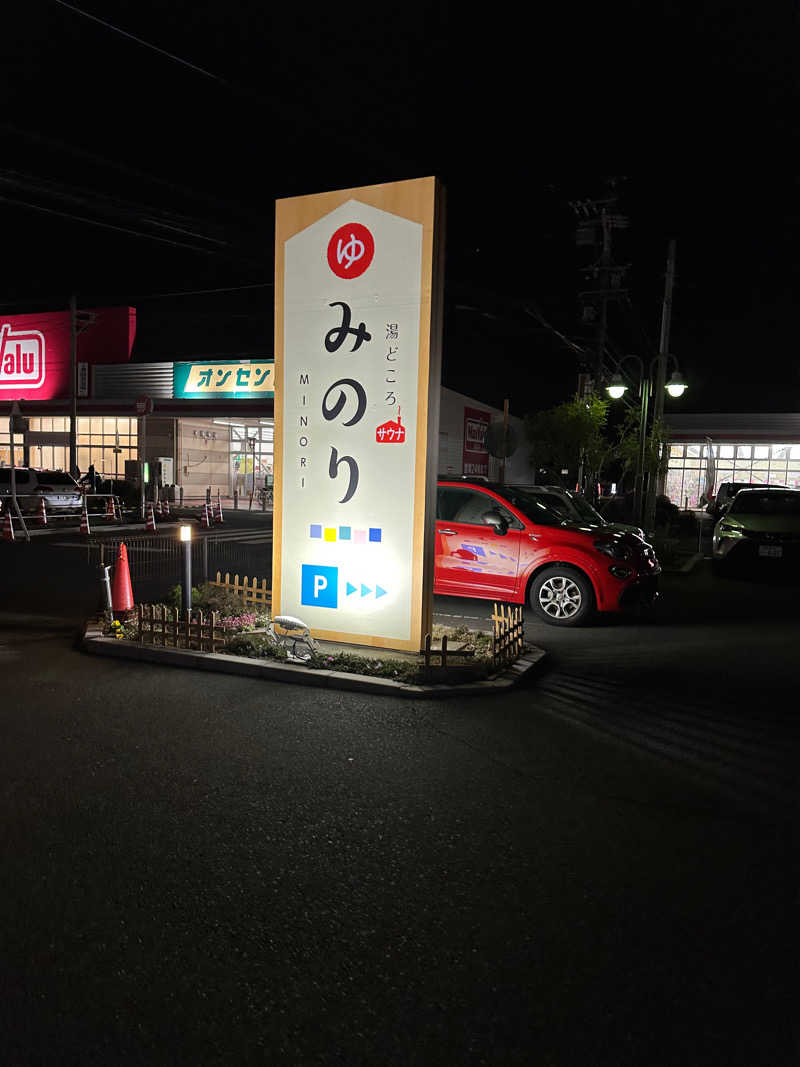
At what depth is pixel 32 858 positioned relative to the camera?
3.58 m

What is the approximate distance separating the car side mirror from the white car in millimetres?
16007

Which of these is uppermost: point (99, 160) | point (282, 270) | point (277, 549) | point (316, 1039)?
point (99, 160)

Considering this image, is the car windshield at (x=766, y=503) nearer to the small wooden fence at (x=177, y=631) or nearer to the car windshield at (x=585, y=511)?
the car windshield at (x=585, y=511)

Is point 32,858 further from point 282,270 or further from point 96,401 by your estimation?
point 96,401

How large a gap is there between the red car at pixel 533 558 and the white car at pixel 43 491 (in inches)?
605

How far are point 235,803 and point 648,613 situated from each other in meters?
7.80

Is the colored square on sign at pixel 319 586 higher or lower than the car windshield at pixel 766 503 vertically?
lower

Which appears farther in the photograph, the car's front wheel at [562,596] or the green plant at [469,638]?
the car's front wheel at [562,596]

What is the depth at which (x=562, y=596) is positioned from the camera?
9773 millimetres

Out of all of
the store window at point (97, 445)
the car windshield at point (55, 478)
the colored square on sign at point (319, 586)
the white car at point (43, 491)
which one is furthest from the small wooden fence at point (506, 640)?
the store window at point (97, 445)

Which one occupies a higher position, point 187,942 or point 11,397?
point 11,397

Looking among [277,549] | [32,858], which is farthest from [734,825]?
[277,549]

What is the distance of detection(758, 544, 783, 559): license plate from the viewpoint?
48.0 ft

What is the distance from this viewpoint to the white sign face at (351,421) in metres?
7.16
